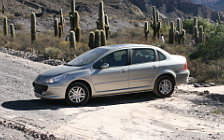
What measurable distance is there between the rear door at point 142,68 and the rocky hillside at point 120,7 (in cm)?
6079

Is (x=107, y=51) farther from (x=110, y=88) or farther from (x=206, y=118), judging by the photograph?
(x=206, y=118)

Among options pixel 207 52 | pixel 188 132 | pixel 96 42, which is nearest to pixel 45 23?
pixel 96 42

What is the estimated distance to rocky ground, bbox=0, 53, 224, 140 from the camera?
8250 millimetres

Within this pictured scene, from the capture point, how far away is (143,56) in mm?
12023

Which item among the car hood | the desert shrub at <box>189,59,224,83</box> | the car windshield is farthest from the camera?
the desert shrub at <box>189,59,224,83</box>

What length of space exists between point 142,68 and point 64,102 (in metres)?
2.29

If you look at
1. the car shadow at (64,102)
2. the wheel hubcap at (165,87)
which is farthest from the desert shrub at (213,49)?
the car shadow at (64,102)

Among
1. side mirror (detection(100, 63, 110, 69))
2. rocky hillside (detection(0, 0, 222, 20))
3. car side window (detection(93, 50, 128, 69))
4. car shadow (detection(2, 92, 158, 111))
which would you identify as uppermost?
rocky hillside (detection(0, 0, 222, 20))

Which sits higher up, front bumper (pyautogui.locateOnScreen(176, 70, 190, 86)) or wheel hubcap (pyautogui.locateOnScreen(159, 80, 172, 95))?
front bumper (pyautogui.locateOnScreen(176, 70, 190, 86))

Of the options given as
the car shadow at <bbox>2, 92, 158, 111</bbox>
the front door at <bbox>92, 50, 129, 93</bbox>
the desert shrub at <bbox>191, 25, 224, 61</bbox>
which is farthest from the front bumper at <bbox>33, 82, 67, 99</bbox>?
the desert shrub at <bbox>191, 25, 224, 61</bbox>

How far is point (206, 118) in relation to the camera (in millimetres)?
9781

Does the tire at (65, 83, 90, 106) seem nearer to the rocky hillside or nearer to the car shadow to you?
the car shadow

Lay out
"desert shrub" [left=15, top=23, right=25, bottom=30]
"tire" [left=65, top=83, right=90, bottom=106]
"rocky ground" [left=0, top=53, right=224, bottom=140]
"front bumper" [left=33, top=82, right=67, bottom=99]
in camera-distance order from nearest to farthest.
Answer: "rocky ground" [left=0, top=53, right=224, bottom=140] < "front bumper" [left=33, top=82, right=67, bottom=99] < "tire" [left=65, top=83, right=90, bottom=106] < "desert shrub" [left=15, top=23, right=25, bottom=30]

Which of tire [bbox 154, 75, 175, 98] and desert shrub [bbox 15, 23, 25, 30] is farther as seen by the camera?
desert shrub [bbox 15, 23, 25, 30]
